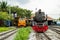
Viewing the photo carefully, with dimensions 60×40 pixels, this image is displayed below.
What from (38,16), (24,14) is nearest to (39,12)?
(38,16)

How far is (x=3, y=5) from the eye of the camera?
3292 inches

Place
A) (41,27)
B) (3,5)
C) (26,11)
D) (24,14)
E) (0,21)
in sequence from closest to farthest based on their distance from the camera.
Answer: (41,27)
(0,21)
(3,5)
(24,14)
(26,11)

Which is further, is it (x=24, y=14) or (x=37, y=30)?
(x=24, y=14)

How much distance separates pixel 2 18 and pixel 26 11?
53121 millimetres

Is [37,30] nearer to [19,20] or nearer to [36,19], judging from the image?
[36,19]

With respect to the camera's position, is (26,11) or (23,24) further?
(26,11)

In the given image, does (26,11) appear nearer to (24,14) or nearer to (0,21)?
(24,14)

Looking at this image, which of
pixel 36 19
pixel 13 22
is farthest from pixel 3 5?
pixel 36 19

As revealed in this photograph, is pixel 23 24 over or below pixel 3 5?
below

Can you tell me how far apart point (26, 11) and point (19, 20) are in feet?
178

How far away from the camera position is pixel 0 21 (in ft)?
211

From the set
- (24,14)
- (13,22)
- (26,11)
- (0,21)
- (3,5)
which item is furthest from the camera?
(26,11)

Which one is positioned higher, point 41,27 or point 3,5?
point 3,5

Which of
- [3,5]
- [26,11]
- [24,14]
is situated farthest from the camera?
[26,11]
